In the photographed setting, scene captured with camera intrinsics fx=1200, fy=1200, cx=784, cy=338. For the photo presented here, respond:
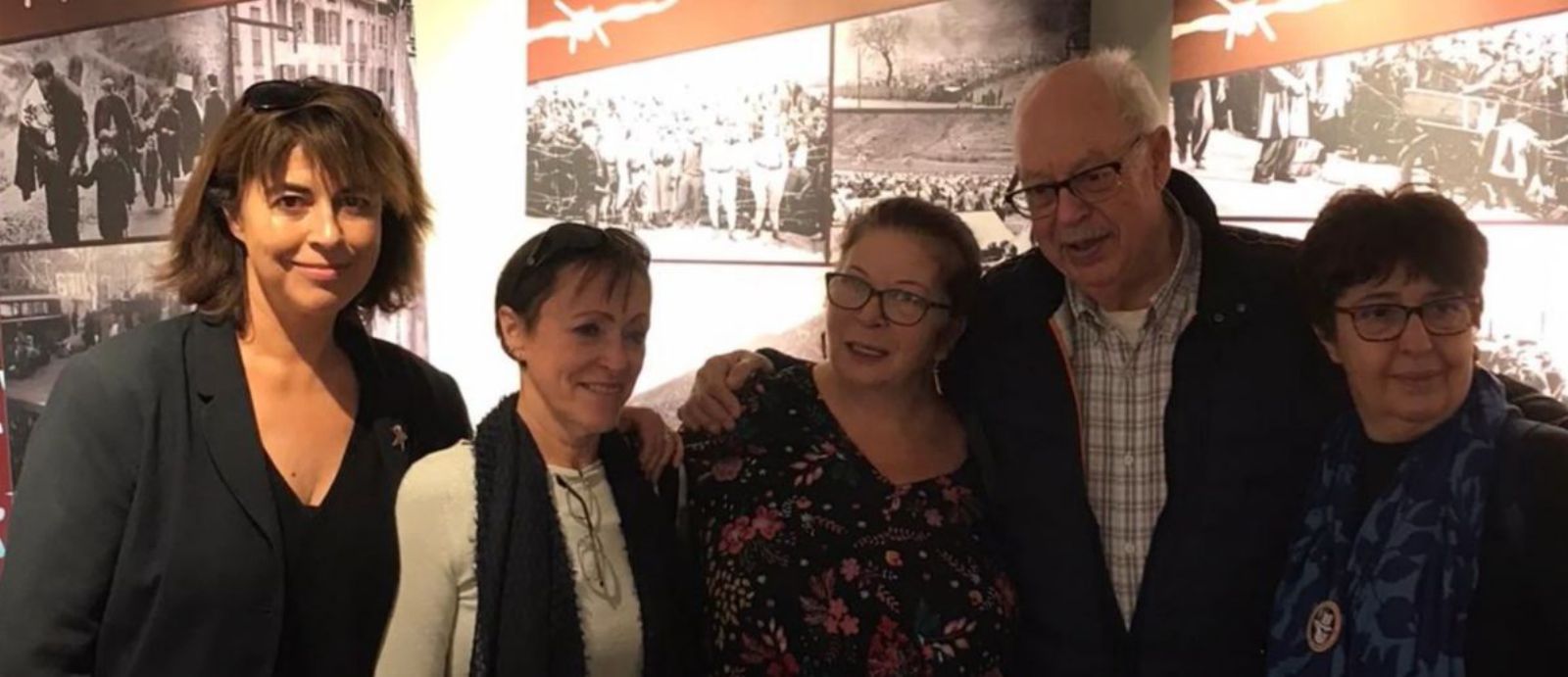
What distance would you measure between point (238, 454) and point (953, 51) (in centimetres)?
183

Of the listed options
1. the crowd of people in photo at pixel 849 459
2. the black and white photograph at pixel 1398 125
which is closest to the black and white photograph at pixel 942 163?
the black and white photograph at pixel 1398 125

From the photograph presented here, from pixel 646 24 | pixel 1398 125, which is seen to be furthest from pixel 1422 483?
pixel 646 24

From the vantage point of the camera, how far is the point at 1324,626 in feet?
5.45

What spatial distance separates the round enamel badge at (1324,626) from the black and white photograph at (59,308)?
2.95 m

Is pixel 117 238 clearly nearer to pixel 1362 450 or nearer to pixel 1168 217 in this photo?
pixel 1168 217

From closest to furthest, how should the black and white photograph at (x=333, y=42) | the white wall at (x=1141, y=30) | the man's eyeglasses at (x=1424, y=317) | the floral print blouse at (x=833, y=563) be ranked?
1. the man's eyeglasses at (x=1424, y=317)
2. the floral print blouse at (x=833, y=563)
3. the white wall at (x=1141, y=30)
4. the black and white photograph at (x=333, y=42)

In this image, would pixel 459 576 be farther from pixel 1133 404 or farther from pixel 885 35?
pixel 885 35

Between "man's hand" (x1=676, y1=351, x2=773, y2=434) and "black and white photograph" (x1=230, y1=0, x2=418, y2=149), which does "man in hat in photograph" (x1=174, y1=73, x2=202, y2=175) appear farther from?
"man's hand" (x1=676, y1=351, x2=773, y2=434)

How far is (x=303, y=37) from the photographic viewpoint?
3.18 meters

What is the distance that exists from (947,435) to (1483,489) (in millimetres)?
790

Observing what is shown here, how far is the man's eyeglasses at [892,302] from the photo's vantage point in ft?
6.27

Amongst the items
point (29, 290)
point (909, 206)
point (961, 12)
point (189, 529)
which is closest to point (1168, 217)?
point (909, 206)

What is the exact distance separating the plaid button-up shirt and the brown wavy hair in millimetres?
1122

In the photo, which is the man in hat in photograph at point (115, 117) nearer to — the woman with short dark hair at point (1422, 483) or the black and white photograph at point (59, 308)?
the black and white photograph at point (59, 308)
